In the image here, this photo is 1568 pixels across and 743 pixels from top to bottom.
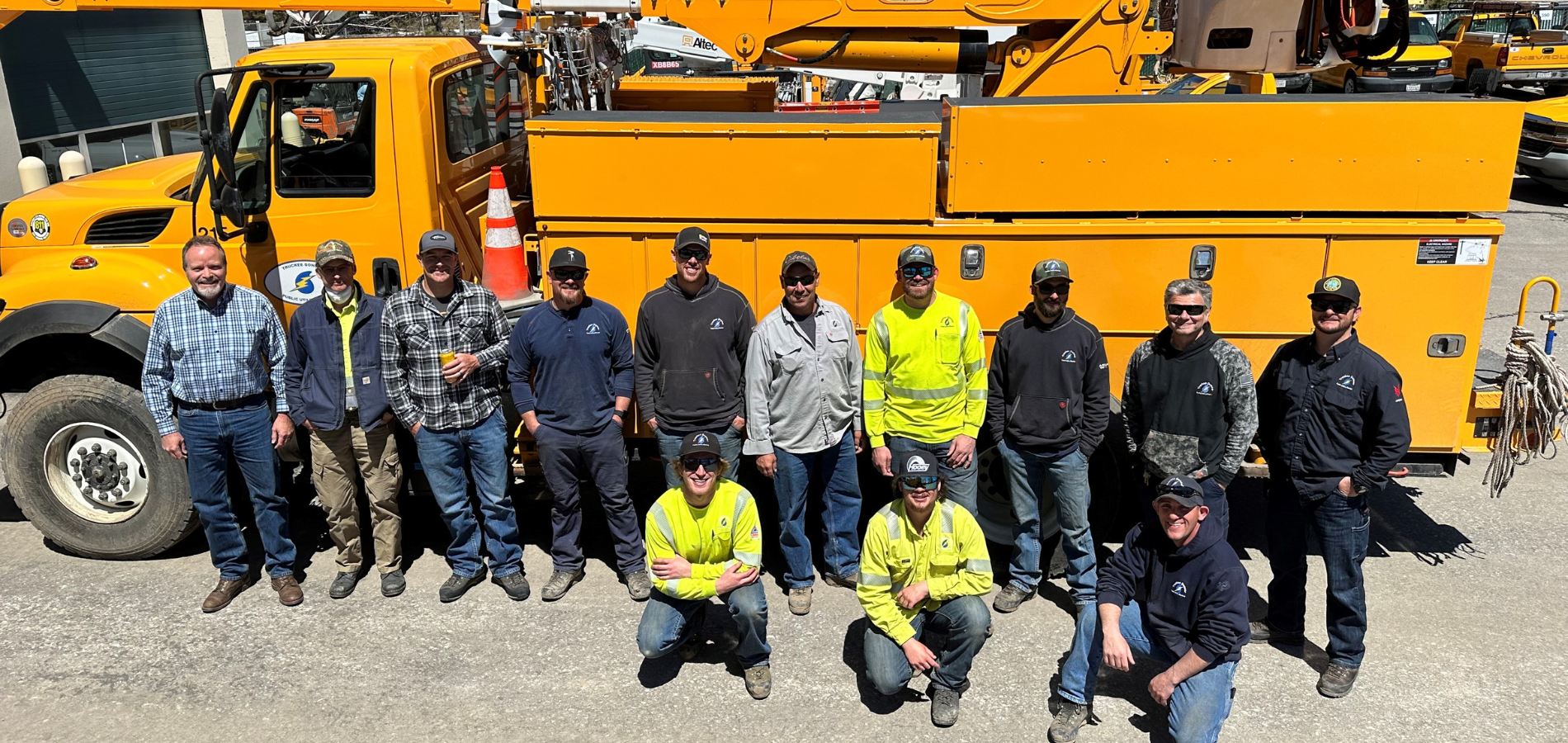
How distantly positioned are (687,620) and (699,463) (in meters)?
0.78

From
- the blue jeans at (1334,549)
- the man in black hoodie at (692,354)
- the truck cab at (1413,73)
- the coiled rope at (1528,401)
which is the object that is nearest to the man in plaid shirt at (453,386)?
the man in black hoodie at (692,354)

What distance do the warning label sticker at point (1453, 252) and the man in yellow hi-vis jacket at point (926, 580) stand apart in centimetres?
269

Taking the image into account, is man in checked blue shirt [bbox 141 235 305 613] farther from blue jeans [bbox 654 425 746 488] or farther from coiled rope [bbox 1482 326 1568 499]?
coiled rope [bbox 1482 326 1568 499]

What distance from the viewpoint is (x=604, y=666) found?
496 centimetres

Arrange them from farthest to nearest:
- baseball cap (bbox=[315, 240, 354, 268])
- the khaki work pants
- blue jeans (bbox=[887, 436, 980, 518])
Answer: the khaki work pants
blue jeans (bbox=[887, 436, 980, 518])
baseball cap (bbox=[315, 240, 354, 268])

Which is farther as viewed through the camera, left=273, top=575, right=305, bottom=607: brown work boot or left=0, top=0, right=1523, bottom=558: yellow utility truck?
left=273, top=575, right=305, bottom=607: brown work boot

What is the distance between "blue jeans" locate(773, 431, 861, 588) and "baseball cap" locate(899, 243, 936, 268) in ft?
2.98

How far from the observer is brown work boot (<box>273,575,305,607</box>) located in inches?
217

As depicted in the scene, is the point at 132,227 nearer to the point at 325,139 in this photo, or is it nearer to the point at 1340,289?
the point at 325,139

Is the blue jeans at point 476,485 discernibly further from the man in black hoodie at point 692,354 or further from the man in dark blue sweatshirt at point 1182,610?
the man in dark blue sweatshirt at point 1182,610

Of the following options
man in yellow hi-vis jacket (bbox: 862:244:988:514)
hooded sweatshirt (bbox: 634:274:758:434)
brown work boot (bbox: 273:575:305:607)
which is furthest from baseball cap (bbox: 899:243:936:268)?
brown work boot (bbox: 273:575:305:607)

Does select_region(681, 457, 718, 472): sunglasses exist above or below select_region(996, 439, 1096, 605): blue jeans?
above

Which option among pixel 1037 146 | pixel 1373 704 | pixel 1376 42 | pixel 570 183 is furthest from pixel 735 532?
pixel 1376 42

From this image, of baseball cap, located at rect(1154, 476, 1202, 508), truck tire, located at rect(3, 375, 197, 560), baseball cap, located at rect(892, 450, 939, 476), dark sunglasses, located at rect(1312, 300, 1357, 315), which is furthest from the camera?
truck tire, located at rect(3, 375, 197, 560)
